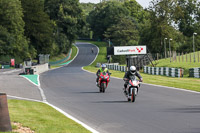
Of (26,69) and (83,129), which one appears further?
(26,69)

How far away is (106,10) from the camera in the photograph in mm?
156625

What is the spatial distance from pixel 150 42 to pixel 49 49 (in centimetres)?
2476

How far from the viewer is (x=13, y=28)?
92625 millimetres

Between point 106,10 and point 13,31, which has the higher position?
point 106,10

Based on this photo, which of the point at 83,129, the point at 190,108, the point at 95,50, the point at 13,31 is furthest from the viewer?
the point at 95,50

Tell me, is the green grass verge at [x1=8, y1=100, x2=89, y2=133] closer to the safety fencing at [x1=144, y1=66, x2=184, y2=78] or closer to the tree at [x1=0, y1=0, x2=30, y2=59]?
the safety fencing at [x1=144, y1=66, x2=184, y2=78]

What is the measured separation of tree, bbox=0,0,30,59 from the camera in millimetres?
89812

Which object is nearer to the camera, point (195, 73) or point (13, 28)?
point (195, 73)

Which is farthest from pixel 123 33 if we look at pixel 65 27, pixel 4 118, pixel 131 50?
pixel 4 118

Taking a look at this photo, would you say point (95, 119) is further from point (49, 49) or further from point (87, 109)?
point (49, 49)

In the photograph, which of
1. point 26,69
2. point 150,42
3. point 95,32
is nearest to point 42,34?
point 150,42

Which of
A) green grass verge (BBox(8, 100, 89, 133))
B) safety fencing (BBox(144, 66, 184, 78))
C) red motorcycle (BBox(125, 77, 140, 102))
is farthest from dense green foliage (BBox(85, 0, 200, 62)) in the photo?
green grass verge (BBox(8, 100, 89, 133))

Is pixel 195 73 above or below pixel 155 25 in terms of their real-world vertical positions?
below

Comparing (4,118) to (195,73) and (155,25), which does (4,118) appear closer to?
(195,73)
